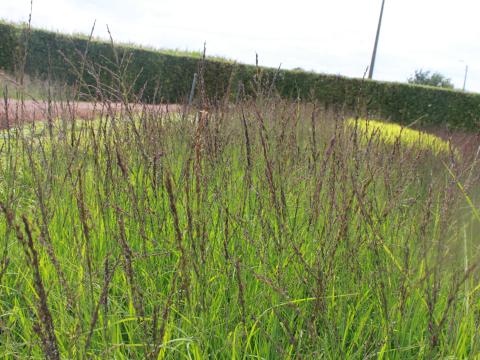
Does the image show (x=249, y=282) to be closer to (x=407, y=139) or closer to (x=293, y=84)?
(x=407, y=139)

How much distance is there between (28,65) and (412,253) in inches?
651

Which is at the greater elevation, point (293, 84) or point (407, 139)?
point (293, 84)

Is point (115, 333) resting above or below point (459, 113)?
below

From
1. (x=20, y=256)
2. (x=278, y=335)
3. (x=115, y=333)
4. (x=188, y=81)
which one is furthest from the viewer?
(x=188, y=81)

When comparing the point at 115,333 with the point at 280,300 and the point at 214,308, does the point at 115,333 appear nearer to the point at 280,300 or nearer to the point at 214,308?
the point at 214,308

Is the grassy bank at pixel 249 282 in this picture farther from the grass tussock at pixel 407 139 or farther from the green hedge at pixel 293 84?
the green hedge at pixel 293 84

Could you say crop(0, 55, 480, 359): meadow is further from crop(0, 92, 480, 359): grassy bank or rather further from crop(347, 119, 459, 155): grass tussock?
crop(347, 119, 459, 155): grass tussock

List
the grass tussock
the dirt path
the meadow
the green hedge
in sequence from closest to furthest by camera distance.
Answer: the meadow, the dirt path, the grass tussock, the green hedge

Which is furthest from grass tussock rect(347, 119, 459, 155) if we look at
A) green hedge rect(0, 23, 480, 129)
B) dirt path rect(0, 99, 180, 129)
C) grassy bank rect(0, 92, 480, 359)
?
green hedge rect(0, 23, 480, 129)

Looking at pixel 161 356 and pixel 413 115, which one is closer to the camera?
pixel 161 356

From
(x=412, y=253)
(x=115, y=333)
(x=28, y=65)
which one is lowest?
(x=115, y=333)

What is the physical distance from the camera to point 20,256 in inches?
79.2

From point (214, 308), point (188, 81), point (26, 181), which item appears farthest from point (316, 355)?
point (188, 81)

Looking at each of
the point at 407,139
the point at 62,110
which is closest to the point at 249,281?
the point at 62,110
